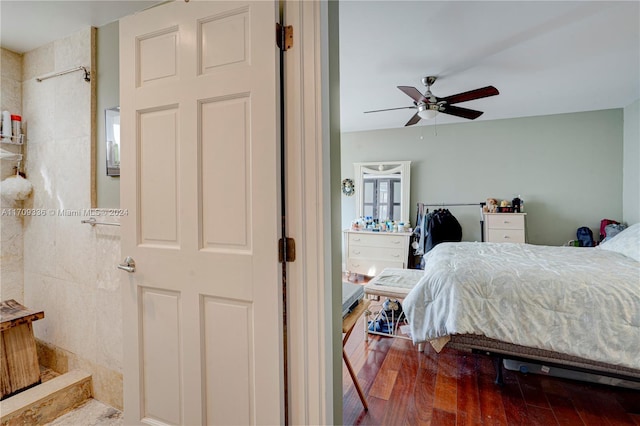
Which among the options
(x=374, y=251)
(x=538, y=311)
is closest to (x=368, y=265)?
(x=374, y=251)

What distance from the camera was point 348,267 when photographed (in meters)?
4.89

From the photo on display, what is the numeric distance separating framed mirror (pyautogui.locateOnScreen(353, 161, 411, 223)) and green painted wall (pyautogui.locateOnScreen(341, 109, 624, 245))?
15 centimetres

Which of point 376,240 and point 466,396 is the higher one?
point 376,240

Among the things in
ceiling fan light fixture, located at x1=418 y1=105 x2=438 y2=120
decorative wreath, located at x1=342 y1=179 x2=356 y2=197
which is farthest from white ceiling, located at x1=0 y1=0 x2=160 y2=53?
decorative wreath, located at x1=342 y1=179 x2=356 y2=197

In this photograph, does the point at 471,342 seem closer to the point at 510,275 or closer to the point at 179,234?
the point at 510,275

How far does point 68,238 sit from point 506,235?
15.6 feet

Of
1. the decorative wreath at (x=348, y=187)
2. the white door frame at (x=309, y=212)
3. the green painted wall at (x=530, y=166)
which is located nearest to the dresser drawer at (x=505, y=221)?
the green painted wall at (x=530, y=166)

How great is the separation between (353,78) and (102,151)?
224 cm

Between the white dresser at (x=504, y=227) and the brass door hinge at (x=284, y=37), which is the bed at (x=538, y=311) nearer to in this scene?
the white dresser at (x=504, y=227)

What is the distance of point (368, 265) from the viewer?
476cm

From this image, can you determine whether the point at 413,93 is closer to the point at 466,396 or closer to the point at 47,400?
the point at 466,396

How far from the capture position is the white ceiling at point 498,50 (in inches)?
75.2

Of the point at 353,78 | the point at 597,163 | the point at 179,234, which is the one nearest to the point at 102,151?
the point at 179,234

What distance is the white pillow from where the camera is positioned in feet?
8.19
